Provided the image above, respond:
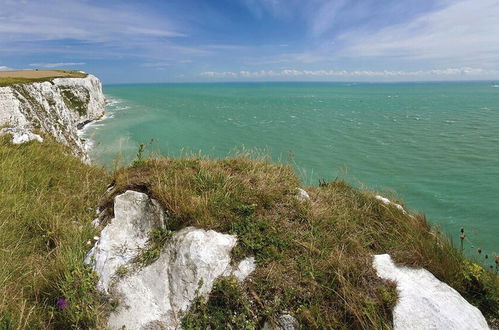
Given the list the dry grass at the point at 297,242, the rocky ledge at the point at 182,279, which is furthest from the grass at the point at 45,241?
the dry grass at the point at 297,242

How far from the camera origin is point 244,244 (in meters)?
4.77

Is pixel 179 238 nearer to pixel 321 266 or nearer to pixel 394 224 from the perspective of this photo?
pixel 321 266

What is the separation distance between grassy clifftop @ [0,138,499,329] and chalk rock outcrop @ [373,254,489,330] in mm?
180

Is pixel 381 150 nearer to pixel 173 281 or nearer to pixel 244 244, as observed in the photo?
pixel 244 244

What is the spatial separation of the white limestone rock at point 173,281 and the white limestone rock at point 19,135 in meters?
7.78

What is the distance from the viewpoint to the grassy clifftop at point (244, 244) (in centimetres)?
378

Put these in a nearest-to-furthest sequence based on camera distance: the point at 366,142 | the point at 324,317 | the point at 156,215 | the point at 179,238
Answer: the point at 324,317
the point at 179,238
the point at 156,215
the point at 366,142

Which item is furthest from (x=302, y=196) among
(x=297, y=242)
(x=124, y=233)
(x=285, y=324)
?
(x=124, y=233)

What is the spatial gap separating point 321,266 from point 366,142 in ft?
112

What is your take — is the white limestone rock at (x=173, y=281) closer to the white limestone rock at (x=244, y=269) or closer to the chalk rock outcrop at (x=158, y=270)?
the chalk rock outcrop at (x=158, y=270)

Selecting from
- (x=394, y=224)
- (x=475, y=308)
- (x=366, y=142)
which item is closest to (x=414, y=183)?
(x=366, y=142)

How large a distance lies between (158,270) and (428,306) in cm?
398

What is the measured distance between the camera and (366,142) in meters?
35.2

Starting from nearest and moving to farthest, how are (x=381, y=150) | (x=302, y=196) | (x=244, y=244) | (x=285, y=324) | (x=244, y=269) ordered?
→ (x=285, y=324) → (x=244, y=269) → (x=244, y=244) → (x=302, y=196) → (x=381, y=150)
